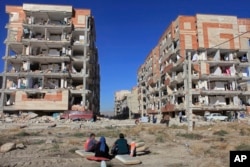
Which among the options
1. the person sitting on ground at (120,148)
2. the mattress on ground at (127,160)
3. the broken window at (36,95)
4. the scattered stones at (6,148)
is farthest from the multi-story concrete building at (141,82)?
the mattress on ground at (127,160)

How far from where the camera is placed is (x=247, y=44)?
5797cm

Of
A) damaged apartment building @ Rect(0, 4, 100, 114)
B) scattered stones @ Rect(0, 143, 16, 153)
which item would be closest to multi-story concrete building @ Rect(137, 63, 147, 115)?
damaged apartment building @ Rect(0, 4, 100, 114)

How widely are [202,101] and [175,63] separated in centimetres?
1134

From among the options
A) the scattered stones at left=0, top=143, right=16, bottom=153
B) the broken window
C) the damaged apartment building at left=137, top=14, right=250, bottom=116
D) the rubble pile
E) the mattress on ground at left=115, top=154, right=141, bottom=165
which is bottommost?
the mattress on ground at left=115, top=154, right=141, bottom=165

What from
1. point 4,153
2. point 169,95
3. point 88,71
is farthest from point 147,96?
point 4,153

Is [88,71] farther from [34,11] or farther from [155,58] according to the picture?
[155,58]

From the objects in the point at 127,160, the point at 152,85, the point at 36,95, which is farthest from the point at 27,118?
the point at 152,85

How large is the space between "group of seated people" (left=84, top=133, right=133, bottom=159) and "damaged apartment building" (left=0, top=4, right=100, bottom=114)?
3626cm

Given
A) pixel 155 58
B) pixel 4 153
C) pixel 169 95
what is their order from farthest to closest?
1. pixel 155 58
2. pixel 169 95
3. pixel 4 153

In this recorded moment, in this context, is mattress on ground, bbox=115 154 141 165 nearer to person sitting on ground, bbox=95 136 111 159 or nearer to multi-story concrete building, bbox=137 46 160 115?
person sitting on ground, bbox=95 136 111 159

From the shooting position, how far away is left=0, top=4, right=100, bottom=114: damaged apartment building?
49.6 meters

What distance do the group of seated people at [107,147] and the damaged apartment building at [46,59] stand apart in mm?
36261

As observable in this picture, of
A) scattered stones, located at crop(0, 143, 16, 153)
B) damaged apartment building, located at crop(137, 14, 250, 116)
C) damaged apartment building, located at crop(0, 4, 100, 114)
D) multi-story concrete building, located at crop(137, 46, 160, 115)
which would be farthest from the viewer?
multi-story concrete building, located at crop(137, 46, 160, 115)

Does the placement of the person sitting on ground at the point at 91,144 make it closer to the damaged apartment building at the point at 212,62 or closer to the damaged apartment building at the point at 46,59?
the damaged apartment building at the point at 46,59
